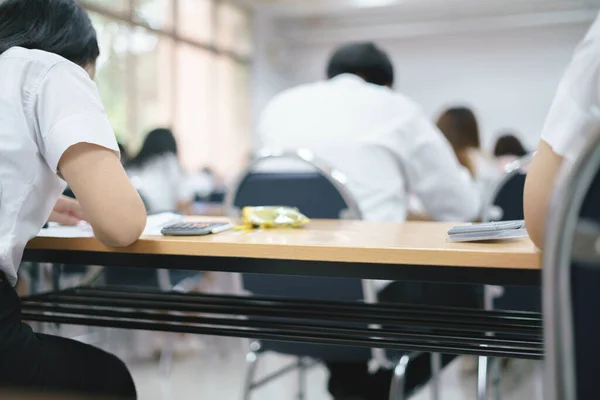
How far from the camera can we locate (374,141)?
1.93 m

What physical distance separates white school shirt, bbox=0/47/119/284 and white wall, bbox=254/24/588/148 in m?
8.92

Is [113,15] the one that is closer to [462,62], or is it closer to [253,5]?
[253,5]

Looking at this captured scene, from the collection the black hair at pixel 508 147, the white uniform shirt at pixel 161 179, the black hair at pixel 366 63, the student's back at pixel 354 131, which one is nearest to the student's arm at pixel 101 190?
the student's back at pixel 354 131

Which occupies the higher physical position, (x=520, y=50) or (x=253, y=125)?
(x=520, y=50)

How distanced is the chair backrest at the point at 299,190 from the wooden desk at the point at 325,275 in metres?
0.18

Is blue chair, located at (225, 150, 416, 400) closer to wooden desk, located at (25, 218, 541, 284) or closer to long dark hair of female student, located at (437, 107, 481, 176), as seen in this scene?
wooden desk, located at (25, 218, 541, 284)

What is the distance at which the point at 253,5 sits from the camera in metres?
9.52

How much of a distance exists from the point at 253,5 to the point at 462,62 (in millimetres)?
3327

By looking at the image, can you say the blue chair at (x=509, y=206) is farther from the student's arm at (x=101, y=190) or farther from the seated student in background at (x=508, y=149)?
the seated student in background at (x=508, y=149)

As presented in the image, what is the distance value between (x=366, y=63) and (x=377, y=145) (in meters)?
0.38

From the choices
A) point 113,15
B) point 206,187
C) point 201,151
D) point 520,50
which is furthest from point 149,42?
point 520,50

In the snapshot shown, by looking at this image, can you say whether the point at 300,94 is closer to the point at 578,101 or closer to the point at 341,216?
the point at 341,216

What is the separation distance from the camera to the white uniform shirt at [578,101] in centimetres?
86

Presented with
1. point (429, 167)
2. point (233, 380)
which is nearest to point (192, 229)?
point (429, 167)
